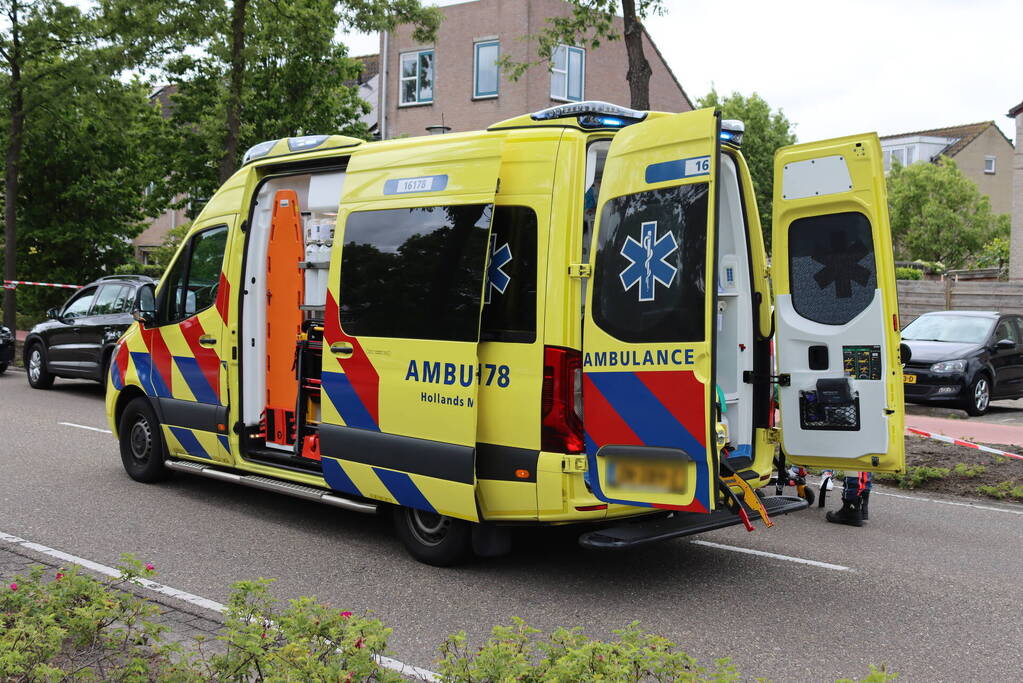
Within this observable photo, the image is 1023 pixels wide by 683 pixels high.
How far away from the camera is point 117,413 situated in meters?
8.86

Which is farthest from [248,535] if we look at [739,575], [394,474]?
[739,575]

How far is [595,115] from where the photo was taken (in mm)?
5516

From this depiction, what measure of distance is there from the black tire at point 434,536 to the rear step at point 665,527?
0.79 meters

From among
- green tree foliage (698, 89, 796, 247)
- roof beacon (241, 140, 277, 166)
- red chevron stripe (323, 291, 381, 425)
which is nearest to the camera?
red chevron stripe (323, 291, 381, 425)

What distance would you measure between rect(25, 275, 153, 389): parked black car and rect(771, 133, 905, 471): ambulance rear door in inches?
417

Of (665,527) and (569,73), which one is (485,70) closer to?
(569,73)

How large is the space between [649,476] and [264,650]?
86.0 inches

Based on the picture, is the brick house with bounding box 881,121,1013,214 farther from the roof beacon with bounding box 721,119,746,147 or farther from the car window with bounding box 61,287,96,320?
the roof beacon with bounding box 721,119,746,147

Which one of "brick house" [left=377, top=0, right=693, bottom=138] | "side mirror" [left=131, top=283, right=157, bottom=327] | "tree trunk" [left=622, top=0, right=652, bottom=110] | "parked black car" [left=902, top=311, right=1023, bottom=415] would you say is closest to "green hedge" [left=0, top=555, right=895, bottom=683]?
"side mirror" [left=131, top=283, right=157, bottom=327]

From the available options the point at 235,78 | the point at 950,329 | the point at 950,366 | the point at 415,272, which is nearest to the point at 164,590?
the point at 415,272

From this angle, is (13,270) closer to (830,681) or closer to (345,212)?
(345,212)

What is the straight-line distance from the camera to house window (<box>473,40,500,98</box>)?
30.9 meters

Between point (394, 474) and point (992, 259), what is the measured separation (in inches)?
1803

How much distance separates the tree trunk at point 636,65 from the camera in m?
13.6
